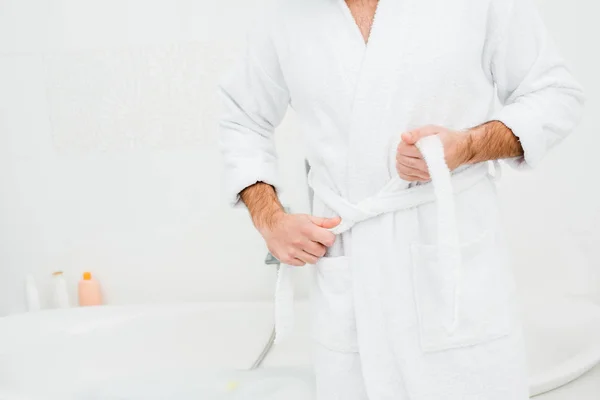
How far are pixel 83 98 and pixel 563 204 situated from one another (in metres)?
1.61

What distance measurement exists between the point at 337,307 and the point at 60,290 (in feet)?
5.28

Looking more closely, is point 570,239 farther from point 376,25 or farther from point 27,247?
Answer: point 27,247

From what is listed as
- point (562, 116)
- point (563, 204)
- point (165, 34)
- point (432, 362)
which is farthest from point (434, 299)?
point (165, 34)

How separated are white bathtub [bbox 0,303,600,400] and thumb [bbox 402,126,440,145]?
1.25 metres

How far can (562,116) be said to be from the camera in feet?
3.46

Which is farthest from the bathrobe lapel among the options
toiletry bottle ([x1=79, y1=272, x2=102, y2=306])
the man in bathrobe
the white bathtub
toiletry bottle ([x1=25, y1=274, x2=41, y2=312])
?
toiletry bottle ([x1=25, y1=274, x2=41, y2=312])

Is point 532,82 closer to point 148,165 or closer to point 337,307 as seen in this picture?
point 337,307

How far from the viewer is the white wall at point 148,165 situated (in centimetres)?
231

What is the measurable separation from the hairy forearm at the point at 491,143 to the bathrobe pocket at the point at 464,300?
0.42ft

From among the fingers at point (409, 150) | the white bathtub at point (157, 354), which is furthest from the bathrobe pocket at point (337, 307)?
the white bathtub at point (157, 354)

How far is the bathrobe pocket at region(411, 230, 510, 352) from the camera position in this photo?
42.1 inches

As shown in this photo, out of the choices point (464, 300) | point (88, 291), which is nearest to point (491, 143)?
point (464, 300)

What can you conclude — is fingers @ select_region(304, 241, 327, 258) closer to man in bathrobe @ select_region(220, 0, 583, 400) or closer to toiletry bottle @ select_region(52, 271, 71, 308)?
man in bathrobe @ select_region(220, 0, 583, 400)

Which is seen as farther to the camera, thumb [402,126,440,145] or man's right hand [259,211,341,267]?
man's right hand [259,211,341,267]
